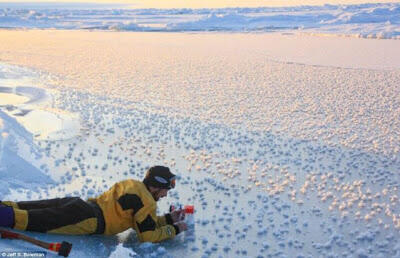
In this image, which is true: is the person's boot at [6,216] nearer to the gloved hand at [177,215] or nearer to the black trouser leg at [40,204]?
the black trouser leg at [40,204]

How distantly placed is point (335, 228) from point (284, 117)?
4.87 meters

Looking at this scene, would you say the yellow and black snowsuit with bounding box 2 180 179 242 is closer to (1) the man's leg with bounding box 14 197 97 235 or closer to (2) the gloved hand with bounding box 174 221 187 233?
(1) the man's leg with bounding box 14 197 97 235

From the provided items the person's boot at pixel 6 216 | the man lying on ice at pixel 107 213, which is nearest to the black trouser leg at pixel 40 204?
the man lying on ice at pixel 107 213

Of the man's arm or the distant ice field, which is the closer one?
the man's arm

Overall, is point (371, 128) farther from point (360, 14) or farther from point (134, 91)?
point (360, 14)

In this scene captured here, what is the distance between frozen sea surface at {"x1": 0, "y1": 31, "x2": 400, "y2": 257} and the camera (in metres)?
4.79

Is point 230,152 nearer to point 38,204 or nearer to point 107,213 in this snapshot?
point 107,213

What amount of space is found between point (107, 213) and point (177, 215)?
707mm

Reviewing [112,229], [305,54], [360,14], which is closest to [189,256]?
[112,229]

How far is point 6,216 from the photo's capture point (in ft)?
13.8

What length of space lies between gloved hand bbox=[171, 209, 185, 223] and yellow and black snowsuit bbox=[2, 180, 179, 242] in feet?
0.72

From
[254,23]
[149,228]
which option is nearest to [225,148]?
[149,228]

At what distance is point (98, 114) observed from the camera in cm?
942

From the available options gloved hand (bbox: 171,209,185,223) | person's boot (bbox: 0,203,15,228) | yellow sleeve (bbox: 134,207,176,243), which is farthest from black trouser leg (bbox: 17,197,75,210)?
gloved hand (bbox: 171,209,185,223)
